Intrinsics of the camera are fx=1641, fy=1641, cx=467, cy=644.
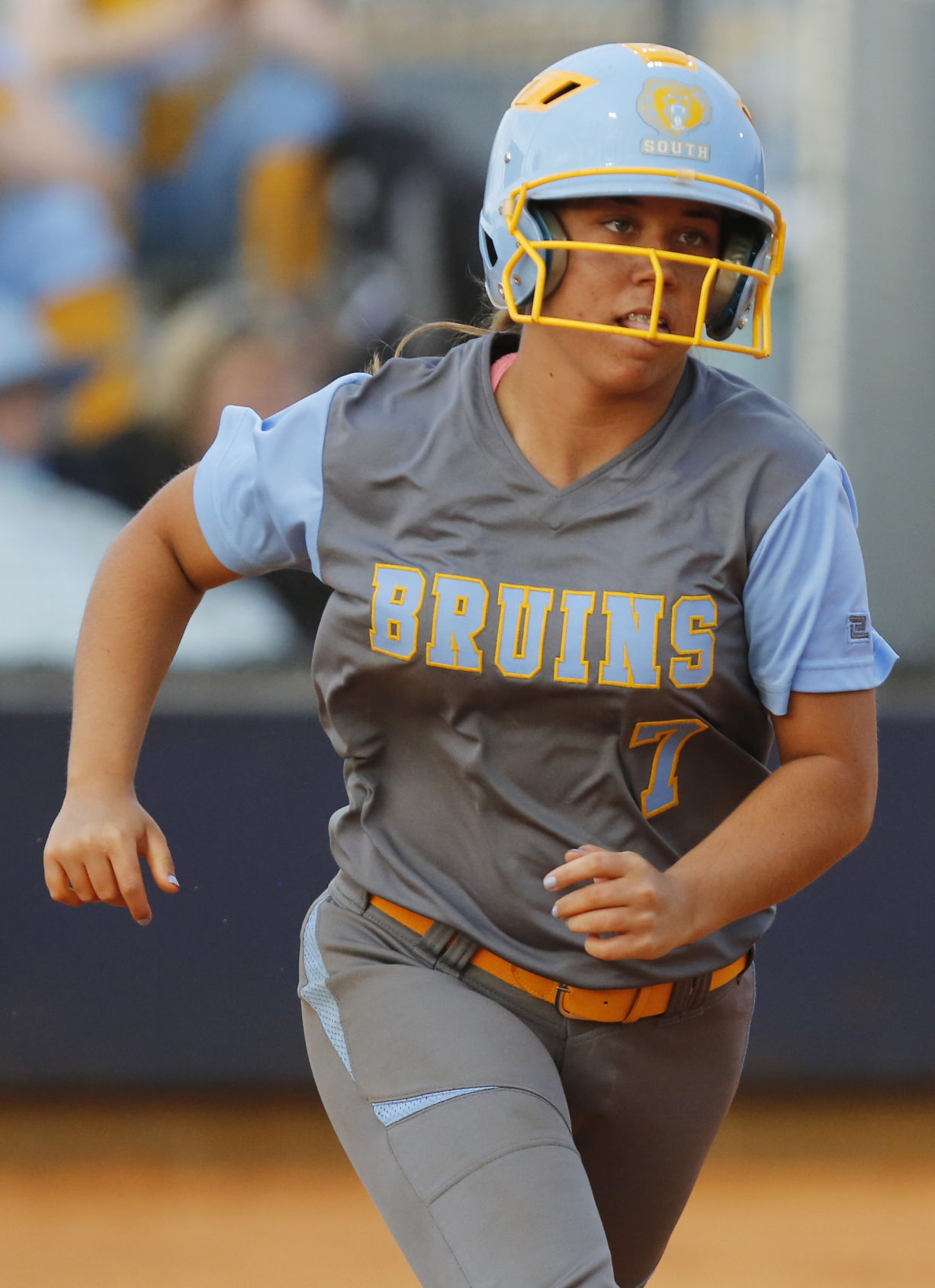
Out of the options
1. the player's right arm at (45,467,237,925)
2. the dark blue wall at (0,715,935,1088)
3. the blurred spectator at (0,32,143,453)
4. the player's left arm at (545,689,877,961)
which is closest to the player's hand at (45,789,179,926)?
the player's right arm at (45,467,237,925)

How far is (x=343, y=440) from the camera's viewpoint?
1.81m

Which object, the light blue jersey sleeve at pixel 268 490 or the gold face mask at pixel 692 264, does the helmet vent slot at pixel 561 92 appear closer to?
the gold face mask at pixel 692 264

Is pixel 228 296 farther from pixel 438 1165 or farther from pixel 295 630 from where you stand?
pixel 438 1165

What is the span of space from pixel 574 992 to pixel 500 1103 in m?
0.20

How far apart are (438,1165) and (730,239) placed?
1.01m

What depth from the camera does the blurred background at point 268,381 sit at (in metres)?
4.09

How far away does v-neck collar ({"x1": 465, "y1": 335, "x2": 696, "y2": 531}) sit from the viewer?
5.67 ft

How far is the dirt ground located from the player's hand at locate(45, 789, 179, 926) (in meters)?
1.95

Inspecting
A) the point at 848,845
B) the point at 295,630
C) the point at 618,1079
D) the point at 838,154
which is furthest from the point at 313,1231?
the point at 838,154

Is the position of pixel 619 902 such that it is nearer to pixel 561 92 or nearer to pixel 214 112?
pixel 561 92

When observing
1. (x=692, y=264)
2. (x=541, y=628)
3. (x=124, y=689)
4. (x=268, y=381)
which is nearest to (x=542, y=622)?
(x=541, y=628)

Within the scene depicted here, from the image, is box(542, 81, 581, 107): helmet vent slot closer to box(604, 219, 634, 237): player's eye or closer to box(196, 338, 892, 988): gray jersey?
box(604, 219, 634, 237): player's eye

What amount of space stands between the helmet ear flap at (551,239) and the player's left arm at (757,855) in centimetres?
50

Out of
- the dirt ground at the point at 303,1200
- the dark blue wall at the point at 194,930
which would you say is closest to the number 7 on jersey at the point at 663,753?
the dirt ground at the point at 303,1200
